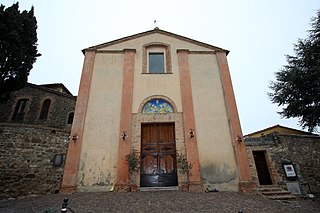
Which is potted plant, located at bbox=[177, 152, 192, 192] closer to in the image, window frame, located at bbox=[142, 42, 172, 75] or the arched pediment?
the arched pediment

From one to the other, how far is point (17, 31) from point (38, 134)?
5434 mm

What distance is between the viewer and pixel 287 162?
35.0 feet

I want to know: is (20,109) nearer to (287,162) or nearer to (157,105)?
(157,105)

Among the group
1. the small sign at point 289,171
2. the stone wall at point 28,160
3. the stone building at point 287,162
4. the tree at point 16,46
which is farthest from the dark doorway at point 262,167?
the tree at point 16,46

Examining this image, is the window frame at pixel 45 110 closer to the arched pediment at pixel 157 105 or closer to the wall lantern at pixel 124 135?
the wall lantern at pixel 124 135

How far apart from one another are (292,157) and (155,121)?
8.82 metres

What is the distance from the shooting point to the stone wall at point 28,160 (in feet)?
24.6

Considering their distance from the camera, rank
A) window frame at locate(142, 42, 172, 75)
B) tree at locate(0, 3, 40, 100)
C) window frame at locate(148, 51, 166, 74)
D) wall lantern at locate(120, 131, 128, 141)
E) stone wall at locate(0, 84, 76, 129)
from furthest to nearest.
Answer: stone wall at locate(0, 84, 76, 129) → window frame at locate(148, 51, 166, 74) → window frame at locate(142, 42, 172, 75) → tree at locate(0, 3, 40, 100) → wall lantern at locate(120, 131, 128, 141)

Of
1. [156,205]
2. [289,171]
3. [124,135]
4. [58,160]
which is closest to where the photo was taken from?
[156,205]

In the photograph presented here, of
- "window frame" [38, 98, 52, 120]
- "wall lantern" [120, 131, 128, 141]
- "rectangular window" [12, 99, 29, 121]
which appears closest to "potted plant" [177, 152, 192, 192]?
"wall lantern" [120, 131, 128, 141]

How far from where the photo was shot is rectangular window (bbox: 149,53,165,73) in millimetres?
11266

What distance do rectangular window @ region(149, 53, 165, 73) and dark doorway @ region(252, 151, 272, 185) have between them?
796 centimetres

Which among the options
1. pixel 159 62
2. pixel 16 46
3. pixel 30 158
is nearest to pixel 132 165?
pixel 30 158

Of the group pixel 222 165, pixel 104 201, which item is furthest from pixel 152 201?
pixel 222 165
